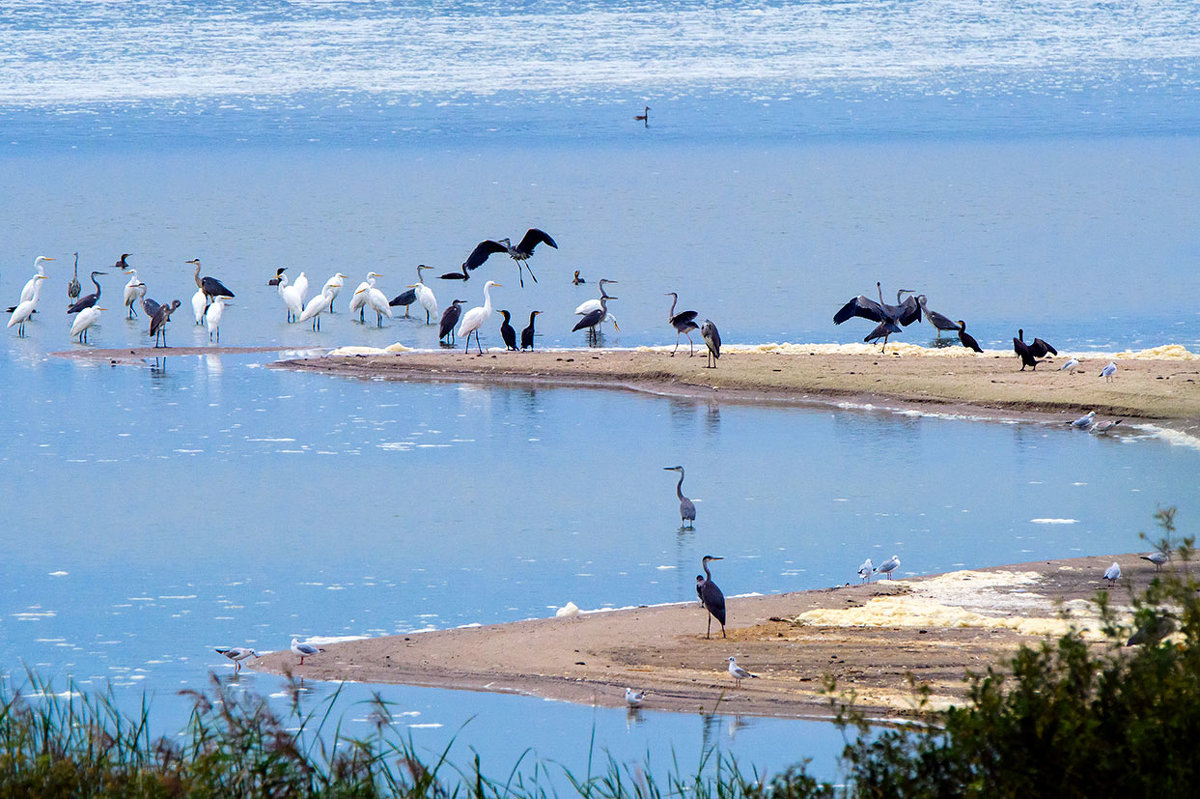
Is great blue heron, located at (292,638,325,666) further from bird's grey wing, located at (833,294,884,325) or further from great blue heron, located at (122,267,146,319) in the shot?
great blue heron, located at (122,267,146,319)

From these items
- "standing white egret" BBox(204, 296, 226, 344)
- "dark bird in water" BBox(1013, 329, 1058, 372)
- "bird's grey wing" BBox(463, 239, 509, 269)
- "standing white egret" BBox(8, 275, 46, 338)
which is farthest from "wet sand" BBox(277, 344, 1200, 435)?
"standing white egret" BBox(8, 275, 46, 338)

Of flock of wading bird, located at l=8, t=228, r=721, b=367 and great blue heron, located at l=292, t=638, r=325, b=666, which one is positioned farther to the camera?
flock of wading bird, located at l=8, t=228, r=721, b=367

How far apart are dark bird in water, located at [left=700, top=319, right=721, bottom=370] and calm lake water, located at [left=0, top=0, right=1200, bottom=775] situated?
3.30 feet

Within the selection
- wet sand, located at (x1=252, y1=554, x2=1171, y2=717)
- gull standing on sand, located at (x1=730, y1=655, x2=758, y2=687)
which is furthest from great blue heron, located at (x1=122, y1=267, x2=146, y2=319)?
gull standing on sand, located at (x1=730, y1=655, x2=758, y2=687)

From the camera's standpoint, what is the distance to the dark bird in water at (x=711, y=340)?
2048cm

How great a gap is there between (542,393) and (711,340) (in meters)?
2.24

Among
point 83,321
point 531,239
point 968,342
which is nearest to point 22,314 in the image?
point 83,321

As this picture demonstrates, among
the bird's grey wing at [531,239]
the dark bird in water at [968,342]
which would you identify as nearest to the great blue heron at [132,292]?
the bird's grey wing at [531,239]

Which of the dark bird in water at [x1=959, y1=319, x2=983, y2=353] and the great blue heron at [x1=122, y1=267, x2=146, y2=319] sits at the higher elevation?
the great blue heron at [x1=122, y1=267, x2=146, y2=319]

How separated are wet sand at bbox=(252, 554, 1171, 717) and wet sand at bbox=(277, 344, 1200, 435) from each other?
22.3ft

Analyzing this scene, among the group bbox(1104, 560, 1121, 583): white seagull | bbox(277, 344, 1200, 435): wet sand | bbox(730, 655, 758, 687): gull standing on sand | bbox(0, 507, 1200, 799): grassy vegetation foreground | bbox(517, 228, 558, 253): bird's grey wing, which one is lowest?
bbox(730, 655, 758, 687): gull standing on sand

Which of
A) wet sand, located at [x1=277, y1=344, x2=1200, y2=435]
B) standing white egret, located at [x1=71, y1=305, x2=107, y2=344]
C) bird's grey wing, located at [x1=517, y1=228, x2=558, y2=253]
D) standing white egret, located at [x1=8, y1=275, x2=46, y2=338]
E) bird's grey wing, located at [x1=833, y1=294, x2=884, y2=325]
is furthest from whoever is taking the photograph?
standing white egret, located at [x1=8, y1=275, x2=46, y2=338]

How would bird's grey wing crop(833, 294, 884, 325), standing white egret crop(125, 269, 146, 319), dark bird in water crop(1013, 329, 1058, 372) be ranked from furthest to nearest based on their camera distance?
standing white egret crop(125, 269, 146, 319), bird's grey wing crop(833, 294, 884, 325), dark bird in water crop(1013, 329, 1058, 372)

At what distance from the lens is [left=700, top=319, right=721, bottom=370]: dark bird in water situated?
67.2 feet
